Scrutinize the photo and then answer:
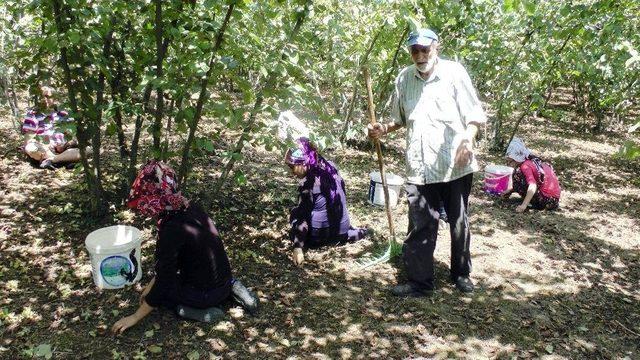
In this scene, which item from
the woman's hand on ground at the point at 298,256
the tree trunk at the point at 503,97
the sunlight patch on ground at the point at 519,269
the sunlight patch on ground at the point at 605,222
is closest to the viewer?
the sunlight patch on ground at the point at 519,269

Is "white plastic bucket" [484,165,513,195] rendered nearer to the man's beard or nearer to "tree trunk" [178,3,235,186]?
the man's beard

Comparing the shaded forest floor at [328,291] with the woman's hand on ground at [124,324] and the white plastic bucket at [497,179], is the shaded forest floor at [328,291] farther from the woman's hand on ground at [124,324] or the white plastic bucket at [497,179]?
the white plastic bucket at [497,179]

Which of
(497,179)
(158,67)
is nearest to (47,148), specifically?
(158,67)

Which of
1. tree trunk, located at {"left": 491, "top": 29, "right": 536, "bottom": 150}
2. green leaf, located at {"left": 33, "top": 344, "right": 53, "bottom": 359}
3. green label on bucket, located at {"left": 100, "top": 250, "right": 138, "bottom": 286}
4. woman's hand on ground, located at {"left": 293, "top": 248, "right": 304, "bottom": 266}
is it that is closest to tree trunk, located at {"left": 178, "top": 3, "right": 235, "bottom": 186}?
green label on bucket, located at {"left": 100, "top": 250, "right": 138, "bottom": 286}

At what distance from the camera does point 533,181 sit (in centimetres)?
611

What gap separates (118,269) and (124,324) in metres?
0.62

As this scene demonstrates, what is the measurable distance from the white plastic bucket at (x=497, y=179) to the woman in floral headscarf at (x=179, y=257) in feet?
14.3

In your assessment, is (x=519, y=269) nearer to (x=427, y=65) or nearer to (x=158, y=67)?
(x=427, y=65)

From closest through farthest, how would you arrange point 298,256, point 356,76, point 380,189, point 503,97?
point 298,256, point 380,189, point 356,76, point 503,97

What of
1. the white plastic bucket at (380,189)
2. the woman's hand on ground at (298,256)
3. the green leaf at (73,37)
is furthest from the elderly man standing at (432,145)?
the green leaf at (73,37)

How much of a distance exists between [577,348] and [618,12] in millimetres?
4382

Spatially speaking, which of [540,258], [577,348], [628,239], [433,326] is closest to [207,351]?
[433,326]

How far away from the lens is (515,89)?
9.24 m

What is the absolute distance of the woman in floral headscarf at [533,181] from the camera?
6145 mm
